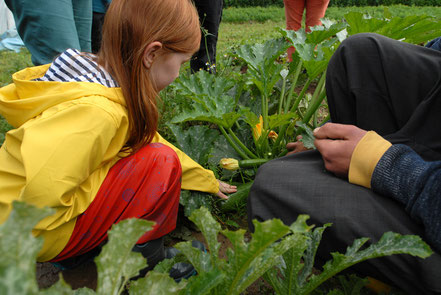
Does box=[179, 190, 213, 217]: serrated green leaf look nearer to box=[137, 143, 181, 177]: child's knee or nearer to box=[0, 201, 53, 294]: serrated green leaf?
box=[137, 143, 181, 177]: child's knee

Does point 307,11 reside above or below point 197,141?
above

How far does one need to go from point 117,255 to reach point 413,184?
85 centimetres

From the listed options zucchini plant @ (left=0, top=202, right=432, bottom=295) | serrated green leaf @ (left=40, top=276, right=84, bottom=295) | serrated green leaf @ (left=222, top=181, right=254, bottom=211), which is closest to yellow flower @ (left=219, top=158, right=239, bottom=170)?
serrated green leaf @ (left=222, top=181, right=254, bottom=211)

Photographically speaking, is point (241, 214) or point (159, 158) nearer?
point (159, 158)

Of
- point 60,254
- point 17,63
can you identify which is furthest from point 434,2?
point 60,254

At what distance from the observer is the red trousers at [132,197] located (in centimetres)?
129

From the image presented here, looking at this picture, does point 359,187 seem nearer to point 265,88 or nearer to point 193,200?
point 193,200

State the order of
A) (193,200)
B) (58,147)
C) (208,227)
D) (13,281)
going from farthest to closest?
1. (193,200)
2. (58,147)
3. (208,227)
4. (13,281)

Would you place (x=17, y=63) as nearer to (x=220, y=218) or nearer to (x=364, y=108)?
(x=220, y=218)

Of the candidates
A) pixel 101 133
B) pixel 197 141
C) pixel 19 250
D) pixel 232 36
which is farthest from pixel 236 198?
pixel 232 36

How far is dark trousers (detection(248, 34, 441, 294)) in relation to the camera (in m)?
1.07

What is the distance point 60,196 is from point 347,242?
0.90m

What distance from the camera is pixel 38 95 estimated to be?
1.27m

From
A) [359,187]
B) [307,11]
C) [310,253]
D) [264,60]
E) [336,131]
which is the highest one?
[307,11]
